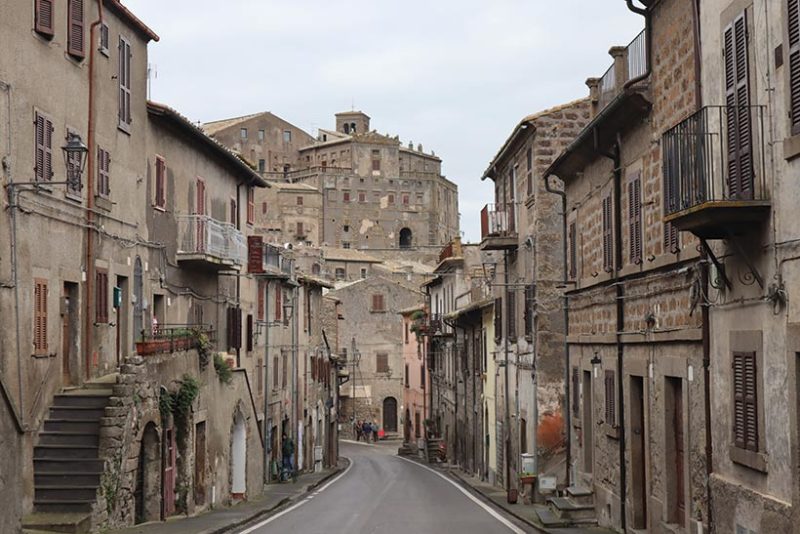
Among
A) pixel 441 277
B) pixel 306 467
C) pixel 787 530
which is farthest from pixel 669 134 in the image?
pixel 441 277

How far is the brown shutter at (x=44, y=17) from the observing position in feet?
67.1

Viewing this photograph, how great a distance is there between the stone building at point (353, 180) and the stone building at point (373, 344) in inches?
1429

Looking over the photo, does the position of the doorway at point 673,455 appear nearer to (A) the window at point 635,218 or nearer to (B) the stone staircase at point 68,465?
(A) the window at point 635,218

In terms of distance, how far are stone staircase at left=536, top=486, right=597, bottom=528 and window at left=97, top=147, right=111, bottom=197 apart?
460 inches

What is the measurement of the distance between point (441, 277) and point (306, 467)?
568 inches

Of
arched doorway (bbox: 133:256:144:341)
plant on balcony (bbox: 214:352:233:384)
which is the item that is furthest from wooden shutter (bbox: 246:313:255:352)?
arched doorway (bbox: 133:256:144:341)

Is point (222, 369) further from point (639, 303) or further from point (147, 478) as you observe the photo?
point (639, 303)

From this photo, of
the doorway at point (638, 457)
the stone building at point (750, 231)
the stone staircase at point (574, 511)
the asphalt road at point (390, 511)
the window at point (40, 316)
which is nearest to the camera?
the stone building at point (750, 231)

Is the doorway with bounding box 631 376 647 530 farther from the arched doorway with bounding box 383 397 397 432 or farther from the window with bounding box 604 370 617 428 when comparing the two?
the arched doorway with bounding box 383 397 397 432

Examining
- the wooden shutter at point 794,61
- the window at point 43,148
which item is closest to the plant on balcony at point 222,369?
the window at point 43,148

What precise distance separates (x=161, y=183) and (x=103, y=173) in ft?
14.0

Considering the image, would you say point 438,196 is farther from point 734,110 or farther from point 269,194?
point 734,110

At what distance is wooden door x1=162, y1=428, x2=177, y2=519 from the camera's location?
23.7 meters

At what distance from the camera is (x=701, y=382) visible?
15578 mm
